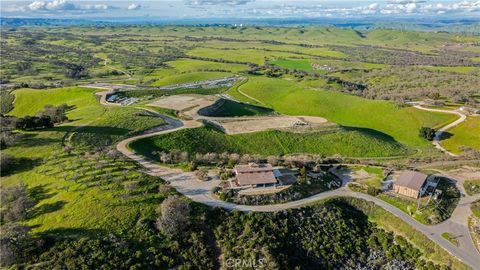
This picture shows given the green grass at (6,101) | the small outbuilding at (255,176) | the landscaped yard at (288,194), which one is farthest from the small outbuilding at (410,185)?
the green grass at (6,101)

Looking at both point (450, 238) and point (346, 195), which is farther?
point (346, 195)

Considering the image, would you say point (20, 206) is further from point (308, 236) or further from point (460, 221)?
point (460, 221)

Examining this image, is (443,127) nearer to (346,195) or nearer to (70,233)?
(346,195)

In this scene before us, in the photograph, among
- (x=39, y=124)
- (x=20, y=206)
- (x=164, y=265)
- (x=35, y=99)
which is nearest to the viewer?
(x=164, y=265)

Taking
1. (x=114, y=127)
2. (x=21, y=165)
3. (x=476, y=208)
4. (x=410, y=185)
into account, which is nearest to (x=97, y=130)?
(x=114, y=127)

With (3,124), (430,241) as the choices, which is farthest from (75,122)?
(430,241)

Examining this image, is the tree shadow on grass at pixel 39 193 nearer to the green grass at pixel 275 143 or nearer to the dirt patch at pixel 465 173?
the green grass at pixel 275 143

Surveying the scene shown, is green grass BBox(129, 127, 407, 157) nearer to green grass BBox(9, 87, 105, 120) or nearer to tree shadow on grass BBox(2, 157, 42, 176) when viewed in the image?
tree shadow on grass BBox(2, 157, 42, 176)
